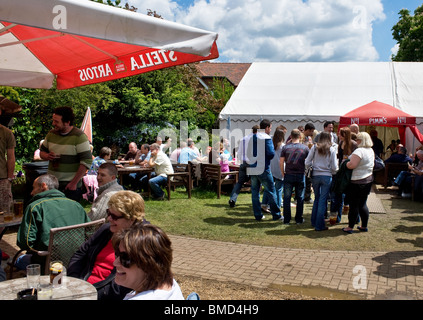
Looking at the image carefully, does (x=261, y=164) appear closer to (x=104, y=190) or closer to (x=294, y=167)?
(x=294, y=167)

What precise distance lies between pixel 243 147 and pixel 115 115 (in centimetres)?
1147

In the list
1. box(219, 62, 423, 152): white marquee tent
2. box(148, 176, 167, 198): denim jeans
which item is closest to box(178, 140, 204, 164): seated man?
box(148, 176, 167, 198): denim jeans

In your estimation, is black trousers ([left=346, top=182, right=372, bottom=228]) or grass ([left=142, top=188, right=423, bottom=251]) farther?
black trousers ([left=346, top=182, right=372, bottom=228])

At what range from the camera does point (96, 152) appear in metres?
17.0

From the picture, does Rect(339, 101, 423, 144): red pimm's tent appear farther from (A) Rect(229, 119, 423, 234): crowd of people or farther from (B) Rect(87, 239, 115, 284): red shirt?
(B) Rect(87, 239, 115, 284): red shirt

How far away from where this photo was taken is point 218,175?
985 centimetres

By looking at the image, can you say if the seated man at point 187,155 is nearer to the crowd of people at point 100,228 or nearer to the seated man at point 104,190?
the crowd of people at point 100,228

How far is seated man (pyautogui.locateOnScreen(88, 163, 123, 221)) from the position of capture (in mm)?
3934

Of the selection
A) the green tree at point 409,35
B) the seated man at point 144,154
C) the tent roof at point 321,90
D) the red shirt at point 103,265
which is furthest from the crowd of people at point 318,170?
the green tree at point 409,35

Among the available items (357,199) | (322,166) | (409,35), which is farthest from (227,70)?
(357,199)

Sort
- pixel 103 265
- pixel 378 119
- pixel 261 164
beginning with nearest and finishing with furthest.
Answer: pixel 103 265, pixel 261 164, pixel 378 119

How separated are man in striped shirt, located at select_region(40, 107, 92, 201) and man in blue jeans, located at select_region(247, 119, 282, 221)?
3392mm

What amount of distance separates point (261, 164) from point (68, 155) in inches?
144

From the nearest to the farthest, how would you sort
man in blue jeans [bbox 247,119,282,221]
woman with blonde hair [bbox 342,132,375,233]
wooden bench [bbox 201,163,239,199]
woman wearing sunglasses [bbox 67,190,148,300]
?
woman wearing sunglasses [bbox 67,190,148,300] < woman with blonde hair [bbox 342,132,375,233] < man in blue jeans [bbox 247,119,282,221] < wooden bench [bbox 201,163,239,199]
